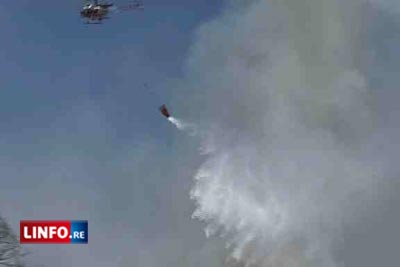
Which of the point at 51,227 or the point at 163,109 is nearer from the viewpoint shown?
the point at 51,227

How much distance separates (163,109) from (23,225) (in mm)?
44895

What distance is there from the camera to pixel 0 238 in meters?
63.2

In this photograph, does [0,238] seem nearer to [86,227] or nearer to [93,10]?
[86,227]

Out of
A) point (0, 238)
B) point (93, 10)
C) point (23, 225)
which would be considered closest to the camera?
point (0, 238)

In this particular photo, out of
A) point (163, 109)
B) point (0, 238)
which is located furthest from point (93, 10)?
point (0, 238)

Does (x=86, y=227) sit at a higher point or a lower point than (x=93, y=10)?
lower

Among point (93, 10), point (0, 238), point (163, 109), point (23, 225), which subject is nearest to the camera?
point (0, 238)

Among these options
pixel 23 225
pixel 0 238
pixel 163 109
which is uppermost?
pixel 163 109

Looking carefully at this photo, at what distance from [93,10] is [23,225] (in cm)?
6104

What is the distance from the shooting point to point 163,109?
440ft

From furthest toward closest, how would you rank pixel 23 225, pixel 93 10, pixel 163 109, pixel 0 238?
pixel 93 10 → pixel 163 109 → pixel 23 225 → pixel 0 238

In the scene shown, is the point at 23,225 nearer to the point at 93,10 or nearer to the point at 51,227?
the point at 51,227

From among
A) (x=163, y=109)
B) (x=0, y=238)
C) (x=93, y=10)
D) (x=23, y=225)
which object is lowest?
(x=0, y=238)

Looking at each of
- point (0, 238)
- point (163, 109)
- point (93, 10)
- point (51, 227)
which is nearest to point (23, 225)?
point (51, 227)
